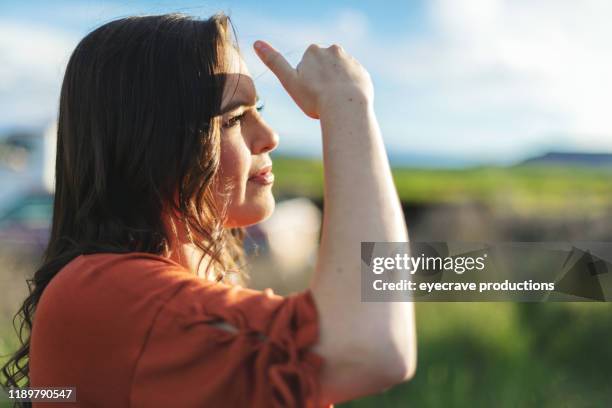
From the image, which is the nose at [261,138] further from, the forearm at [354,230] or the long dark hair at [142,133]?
the forearm at [354,230]

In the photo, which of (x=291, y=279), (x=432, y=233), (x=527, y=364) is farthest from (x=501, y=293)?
(x=432, y=233)

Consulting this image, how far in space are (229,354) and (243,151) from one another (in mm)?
606

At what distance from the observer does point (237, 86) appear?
5.72 feet

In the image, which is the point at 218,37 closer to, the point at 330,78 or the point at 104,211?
the point at 330,78

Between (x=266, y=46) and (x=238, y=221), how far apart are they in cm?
44

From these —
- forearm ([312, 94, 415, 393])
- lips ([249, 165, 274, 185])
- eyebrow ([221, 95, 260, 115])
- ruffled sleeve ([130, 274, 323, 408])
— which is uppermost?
eyebrow ([221, 95, 260, 115])

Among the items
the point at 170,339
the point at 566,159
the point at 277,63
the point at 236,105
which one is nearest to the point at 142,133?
the point at 236,105

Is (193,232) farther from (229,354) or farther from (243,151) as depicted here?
(229,354)

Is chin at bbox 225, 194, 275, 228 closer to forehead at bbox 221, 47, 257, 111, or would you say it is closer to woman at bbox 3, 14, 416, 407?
woman at bbox 3, 14, 416, 407

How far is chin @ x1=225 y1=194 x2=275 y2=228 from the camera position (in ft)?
5.84

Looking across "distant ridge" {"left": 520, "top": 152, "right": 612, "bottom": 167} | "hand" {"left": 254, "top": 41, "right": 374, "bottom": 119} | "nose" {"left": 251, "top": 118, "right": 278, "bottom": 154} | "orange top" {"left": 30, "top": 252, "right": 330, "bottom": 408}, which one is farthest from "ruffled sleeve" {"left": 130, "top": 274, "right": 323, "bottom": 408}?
"distant ridge" {"left": 520, "top": 152, "right": 612, "bottom": 167}

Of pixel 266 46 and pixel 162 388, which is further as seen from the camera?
pixel 266 46

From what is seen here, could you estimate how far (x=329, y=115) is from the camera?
1465mm

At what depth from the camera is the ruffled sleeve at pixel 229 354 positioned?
50.1 inches
